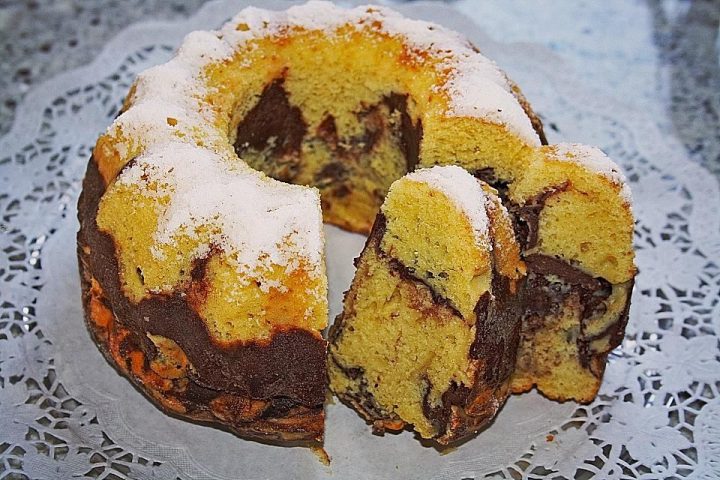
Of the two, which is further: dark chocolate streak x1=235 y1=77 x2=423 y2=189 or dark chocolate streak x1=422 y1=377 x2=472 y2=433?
dark chocolate streak x1=235 y1=77 x2=423 y2=189

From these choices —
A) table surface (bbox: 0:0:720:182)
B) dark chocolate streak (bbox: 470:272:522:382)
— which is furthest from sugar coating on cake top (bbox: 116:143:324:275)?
table surface (bbox: 0:0:720:182)

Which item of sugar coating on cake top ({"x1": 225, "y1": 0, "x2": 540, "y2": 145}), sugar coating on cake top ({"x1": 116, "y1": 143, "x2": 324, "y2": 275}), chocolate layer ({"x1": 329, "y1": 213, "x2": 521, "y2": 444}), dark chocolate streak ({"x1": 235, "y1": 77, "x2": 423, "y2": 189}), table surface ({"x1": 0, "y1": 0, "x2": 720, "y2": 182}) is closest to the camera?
sugar coating on cake top ({"x1": 116, "y1": 143, "x2": 324, "y2": 275})

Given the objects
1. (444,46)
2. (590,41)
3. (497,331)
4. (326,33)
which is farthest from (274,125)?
(590,41)

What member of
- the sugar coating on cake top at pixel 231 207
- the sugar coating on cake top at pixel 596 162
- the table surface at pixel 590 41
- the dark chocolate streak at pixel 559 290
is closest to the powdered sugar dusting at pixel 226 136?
the sugar coating on cake top at pixel 231 207

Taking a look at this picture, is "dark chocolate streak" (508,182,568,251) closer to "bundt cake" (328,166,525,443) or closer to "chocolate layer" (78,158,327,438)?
"bundt cake" (328,166,525,443)

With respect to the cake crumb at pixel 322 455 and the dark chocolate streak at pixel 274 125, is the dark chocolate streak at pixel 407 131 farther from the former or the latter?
the cake crumb at pixel 322 455

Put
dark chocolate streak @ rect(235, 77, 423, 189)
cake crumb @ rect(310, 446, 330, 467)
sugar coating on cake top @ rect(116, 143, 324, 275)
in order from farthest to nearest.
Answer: dark chocolate streak @ rect(235, 77, 423, 189), cake crumb @ rect(310, 446, 330, 467), sugar coating on cake top @ rect(116, 143, 324, 275)

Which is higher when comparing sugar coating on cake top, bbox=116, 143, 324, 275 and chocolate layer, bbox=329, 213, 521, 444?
sugar coating on cake top, bbox=116, 143, 324, 275
